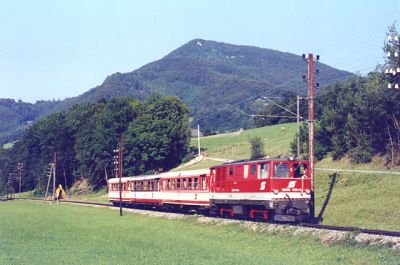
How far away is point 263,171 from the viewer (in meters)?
31.0

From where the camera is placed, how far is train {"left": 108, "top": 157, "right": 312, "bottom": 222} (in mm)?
30281

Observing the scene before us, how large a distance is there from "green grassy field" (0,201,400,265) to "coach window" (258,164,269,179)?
303cm

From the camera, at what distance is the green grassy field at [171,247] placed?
820 inches

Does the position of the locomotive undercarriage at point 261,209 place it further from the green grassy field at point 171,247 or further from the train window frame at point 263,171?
the green grassy field at point 171,247

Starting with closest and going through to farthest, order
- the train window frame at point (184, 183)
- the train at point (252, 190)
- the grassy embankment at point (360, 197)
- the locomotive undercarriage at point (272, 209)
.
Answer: the locomotive undercarriage at point (272, 209)
the train at point (252, 190)
the grassy embankment at point (360, 197)
the train window frame at point (184, 183)

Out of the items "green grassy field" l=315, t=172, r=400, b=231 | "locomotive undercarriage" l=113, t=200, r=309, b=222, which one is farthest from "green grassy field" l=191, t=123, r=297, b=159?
"locomotive undercarriage" l=113, t=200, r=309, b=222

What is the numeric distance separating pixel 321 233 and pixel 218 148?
80.3 m

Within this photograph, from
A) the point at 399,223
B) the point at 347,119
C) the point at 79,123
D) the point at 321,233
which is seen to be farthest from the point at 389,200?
the point at 79,123

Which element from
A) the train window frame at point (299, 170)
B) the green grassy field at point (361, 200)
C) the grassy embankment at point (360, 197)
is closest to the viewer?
the train window frame at point (299, 170)

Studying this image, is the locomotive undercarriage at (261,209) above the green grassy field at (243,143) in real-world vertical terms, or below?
below

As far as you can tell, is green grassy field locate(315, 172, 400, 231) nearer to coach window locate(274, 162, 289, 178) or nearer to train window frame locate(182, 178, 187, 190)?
coach window locate(274, 162, 289, 178)

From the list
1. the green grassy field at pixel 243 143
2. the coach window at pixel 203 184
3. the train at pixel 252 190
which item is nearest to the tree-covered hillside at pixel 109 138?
the green grassy field at pixel 243 143

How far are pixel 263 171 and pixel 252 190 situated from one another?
1493 millimetres

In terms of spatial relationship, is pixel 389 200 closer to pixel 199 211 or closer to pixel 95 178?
pixel 199 211
